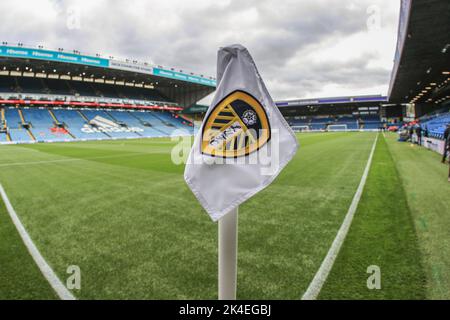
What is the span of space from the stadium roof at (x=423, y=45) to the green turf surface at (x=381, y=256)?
39.7ft

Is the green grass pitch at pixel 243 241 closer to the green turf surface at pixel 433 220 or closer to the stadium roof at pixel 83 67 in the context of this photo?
the green turf surface at pixel 433 220

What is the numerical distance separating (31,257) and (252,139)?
11.1 ft

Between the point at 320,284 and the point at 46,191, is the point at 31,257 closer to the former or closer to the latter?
the point at 320,284

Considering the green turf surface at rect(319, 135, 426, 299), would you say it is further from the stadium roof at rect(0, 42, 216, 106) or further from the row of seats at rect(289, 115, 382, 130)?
the row of seats at rect(289, 115, 382, 130)

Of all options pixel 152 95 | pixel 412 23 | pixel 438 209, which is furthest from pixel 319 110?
pixel 438 209

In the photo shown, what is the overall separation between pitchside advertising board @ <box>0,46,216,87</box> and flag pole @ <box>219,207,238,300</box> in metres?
47.5

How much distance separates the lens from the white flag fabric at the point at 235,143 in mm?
1578

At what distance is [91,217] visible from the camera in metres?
4.87

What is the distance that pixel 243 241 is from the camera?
3.63 metres

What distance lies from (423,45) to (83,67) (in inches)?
1906

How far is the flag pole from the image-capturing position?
5.59 ft

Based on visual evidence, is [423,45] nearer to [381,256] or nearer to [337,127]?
[381,256]

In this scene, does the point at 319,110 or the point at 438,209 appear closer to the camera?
the point at 438,209
